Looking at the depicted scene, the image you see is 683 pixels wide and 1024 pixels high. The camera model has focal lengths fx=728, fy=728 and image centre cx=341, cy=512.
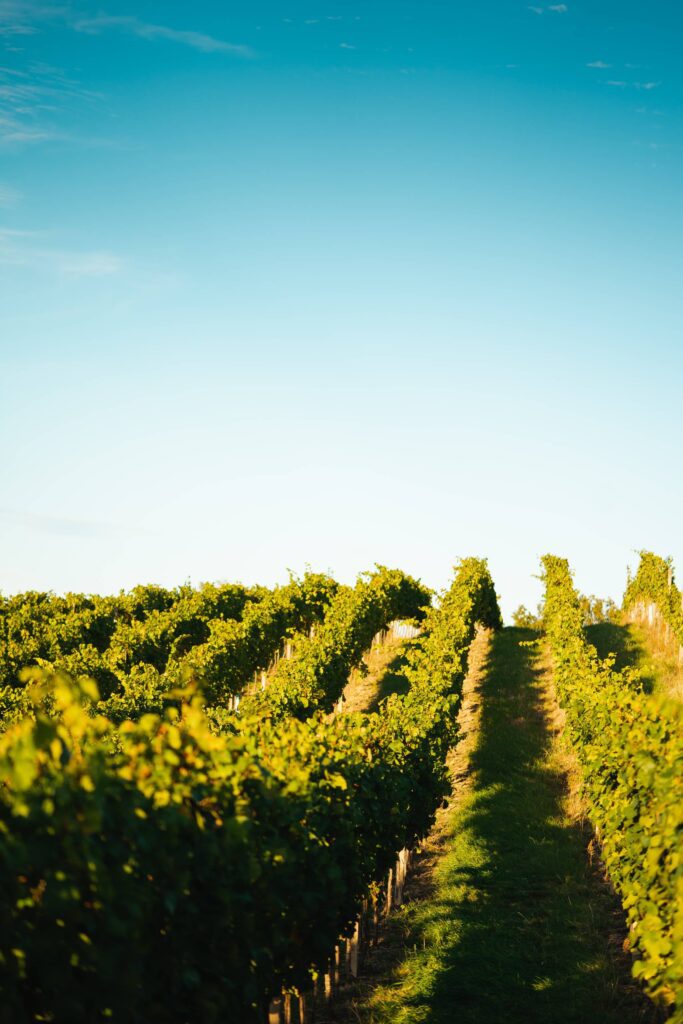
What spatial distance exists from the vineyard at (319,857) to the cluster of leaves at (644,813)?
4 cm

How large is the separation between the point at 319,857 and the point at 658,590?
31.6 m

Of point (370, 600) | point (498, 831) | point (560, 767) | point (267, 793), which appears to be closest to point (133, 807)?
point (267, 793)

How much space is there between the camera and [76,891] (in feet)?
12.4

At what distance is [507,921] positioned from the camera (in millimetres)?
10734

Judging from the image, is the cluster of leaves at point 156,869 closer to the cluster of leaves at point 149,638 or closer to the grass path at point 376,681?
the cluster of leaves at point 149,638

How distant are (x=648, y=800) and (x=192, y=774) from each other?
6.02m

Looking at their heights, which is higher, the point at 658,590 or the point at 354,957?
the point at 658,590

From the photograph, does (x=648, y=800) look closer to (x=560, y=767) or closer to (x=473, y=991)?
(x=473, y=991)

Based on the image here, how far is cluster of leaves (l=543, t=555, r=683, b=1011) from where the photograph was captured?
22.5 ft

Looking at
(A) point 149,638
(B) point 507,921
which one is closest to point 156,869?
(B) point 507,921

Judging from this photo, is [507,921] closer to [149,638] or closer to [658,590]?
[149,638]

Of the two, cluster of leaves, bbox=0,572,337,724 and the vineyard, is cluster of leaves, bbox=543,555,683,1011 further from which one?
cluster of leaves, bbox=0,572,337,724

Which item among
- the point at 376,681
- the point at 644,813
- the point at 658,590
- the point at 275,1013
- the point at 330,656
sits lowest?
the point at 275,1013

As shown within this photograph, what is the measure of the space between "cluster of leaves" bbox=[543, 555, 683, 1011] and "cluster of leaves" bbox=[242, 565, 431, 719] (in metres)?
7.56
